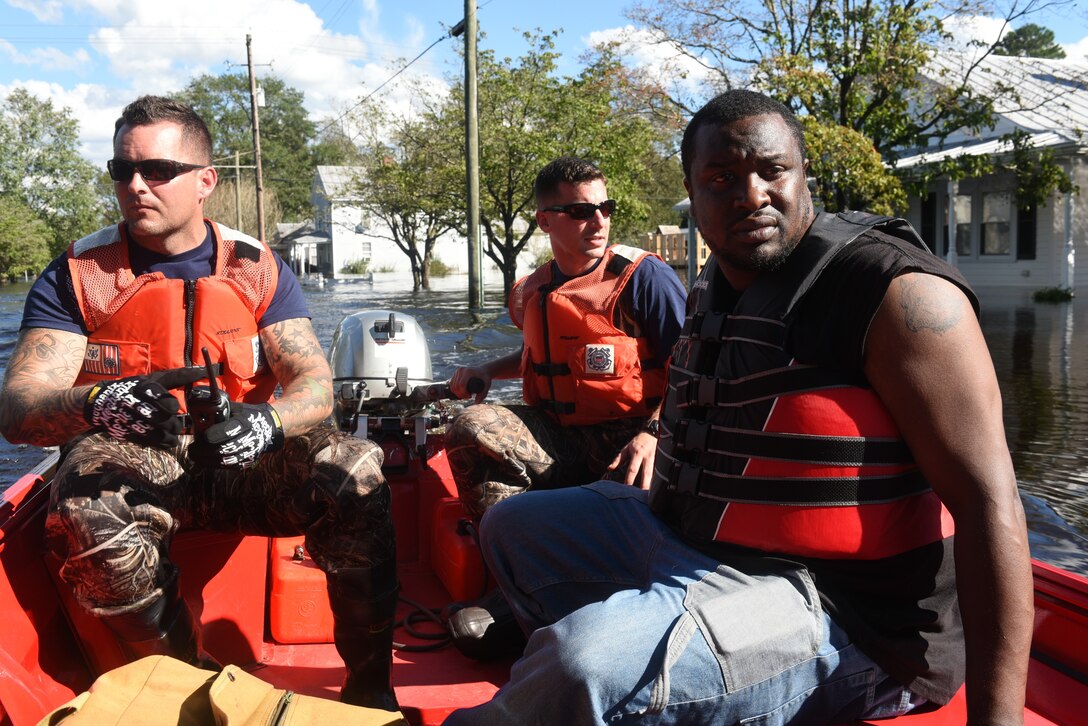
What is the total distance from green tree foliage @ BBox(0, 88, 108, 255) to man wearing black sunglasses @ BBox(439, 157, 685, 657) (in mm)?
59484

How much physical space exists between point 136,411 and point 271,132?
75.8 m

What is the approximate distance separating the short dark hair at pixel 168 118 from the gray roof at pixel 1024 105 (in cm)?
1442

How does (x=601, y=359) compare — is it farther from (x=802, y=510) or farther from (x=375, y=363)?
(x=802, y=510)

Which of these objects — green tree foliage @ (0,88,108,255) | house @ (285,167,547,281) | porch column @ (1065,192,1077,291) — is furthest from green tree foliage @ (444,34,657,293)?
green tree foliage @ (0,88,108,255)

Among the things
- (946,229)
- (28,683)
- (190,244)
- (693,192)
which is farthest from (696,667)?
(946,229)

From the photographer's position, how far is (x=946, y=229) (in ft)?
63.6

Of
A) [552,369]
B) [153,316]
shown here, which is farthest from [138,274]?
[552,369]

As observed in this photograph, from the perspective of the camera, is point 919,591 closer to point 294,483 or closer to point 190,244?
point 294,483

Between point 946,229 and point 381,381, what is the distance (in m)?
18.2

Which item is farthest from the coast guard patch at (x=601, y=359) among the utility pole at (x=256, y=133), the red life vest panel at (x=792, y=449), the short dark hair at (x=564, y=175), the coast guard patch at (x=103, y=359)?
the utility pole at (x=256, y=133)

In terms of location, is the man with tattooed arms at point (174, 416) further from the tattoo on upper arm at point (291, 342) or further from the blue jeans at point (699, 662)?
the blue jeans at point (699, 662)

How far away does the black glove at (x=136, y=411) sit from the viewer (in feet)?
7.38

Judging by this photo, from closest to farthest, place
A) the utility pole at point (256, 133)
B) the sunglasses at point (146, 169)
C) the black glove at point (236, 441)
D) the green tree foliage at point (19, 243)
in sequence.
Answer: the black glove at point (236, 441)
the sunglasses at point (146, 169)
the utility pole at point (256, 133)
the green tree foliage at point (19, 243)

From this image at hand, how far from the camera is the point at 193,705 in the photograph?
6.09 ft
